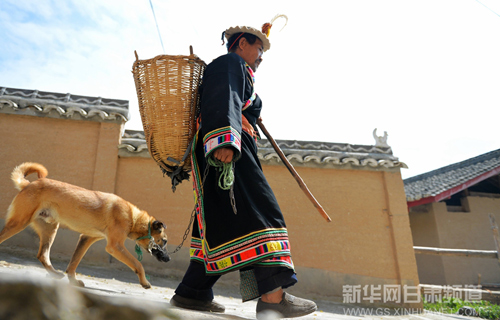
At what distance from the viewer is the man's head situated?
289 cm

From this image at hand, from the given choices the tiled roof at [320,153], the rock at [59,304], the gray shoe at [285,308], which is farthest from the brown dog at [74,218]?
the rock at [59,304]

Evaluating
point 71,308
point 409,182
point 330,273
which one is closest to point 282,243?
point 71,308

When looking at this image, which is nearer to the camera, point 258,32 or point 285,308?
point 285,308

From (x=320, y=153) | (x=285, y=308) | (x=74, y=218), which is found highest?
(x=320, y=153)

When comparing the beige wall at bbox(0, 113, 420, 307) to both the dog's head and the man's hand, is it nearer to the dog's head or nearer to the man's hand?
the dog's head

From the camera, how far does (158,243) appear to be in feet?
15.8

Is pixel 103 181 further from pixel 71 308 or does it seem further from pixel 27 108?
pixel 71 308

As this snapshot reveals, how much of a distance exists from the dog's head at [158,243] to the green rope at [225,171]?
271 centimetres

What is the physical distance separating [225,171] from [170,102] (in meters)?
0.73

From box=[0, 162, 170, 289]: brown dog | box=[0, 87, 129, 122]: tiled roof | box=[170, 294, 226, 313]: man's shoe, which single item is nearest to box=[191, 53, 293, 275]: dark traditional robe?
box=[170, 294, 226, 313]: man's shoe

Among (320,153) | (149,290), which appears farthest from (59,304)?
(320,153)

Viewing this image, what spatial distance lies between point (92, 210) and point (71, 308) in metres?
4.21

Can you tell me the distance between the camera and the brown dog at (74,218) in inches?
162

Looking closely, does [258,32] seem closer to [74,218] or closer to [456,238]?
[74,218]
